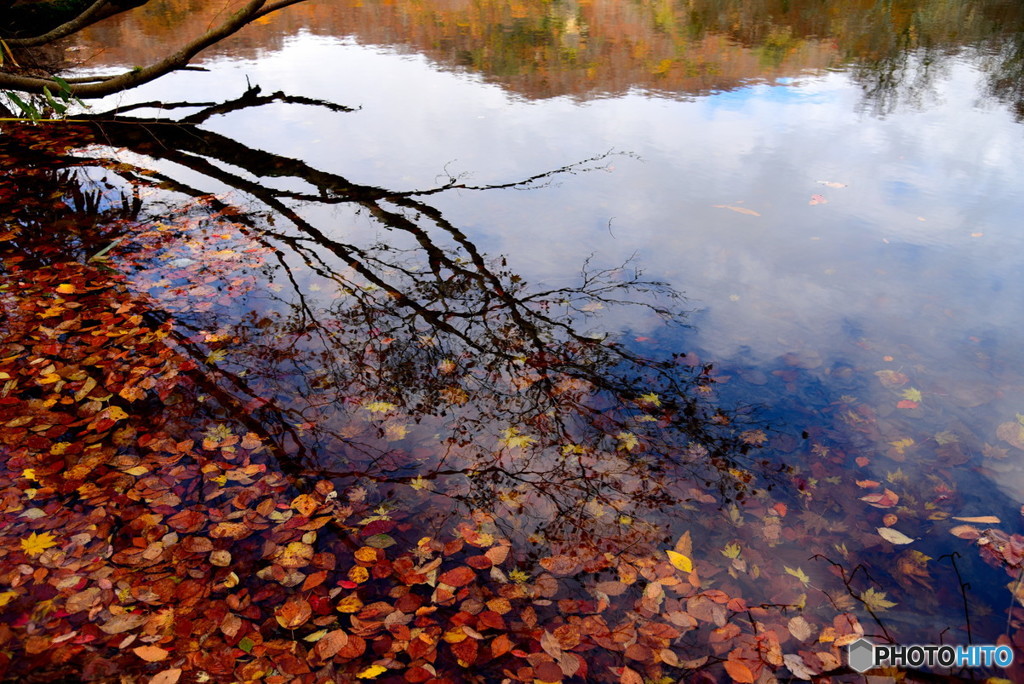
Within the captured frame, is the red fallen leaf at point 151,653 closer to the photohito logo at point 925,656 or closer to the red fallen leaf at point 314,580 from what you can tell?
the red fallen leaf at point 314,580

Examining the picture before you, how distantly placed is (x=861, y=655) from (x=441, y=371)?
3.08 m

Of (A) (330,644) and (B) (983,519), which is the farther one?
(B) (983,519)

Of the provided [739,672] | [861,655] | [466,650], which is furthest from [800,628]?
[466,650]

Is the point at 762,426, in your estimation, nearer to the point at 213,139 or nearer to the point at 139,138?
the point at 213,139

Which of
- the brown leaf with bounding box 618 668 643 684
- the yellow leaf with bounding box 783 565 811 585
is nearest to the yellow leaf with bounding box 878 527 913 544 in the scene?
the yellow leaf with bounding box 783 565 811 585

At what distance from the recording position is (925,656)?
289 cm

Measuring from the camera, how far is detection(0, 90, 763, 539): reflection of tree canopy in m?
3.78

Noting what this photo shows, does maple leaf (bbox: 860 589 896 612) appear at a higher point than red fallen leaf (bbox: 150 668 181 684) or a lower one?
lower

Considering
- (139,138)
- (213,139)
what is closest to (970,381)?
(213,139)

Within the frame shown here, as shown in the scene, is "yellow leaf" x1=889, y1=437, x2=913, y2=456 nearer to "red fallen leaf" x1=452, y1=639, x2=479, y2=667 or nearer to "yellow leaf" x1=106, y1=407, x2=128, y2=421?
"red fallen leaf" x1=452, y1=639, x2=479, y2=667

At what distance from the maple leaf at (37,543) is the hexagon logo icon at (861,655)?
401cm

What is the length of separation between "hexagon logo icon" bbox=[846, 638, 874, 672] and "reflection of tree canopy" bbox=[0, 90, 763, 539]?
0.95 m

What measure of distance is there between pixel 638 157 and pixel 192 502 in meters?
6.87

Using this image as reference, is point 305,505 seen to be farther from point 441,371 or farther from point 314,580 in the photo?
point 441,371
